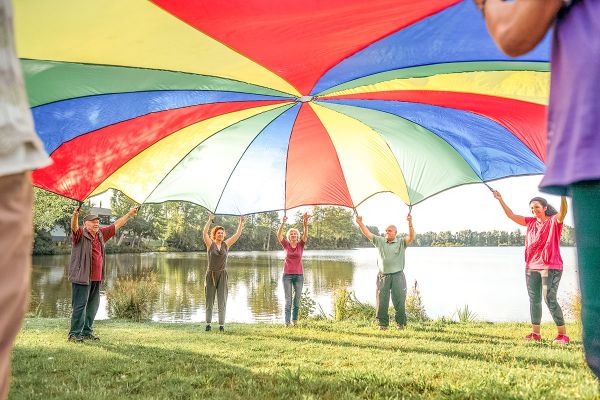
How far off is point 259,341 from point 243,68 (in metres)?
3.90

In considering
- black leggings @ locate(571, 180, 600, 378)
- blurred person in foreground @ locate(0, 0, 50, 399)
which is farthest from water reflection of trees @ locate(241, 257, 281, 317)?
blurred person in foreground @ locate(0, 0, 50, 399)

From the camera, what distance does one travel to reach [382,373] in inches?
181

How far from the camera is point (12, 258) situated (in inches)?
35.4

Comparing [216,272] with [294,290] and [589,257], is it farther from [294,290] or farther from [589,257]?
[589,257]

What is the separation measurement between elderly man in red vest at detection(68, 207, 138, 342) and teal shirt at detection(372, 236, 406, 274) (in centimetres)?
405

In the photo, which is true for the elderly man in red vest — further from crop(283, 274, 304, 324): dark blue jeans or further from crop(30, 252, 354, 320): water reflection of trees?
crop(30, 252, 354, 320): water reflection of trees

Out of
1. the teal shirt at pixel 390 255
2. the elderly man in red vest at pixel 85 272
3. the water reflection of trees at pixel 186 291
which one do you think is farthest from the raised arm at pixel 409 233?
the water reflection of trees at pixel 186 291

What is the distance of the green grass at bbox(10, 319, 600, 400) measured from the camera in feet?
13.1

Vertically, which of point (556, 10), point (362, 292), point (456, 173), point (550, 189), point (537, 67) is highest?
point (537, 67)

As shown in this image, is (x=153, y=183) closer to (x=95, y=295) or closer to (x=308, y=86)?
(x=95, y=295)

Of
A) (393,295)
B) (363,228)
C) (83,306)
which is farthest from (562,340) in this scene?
(83,306)

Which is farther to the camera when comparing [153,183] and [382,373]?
[153,183]

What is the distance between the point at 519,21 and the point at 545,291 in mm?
6161

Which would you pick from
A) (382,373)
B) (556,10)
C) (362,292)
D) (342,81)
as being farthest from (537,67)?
(362,292)
